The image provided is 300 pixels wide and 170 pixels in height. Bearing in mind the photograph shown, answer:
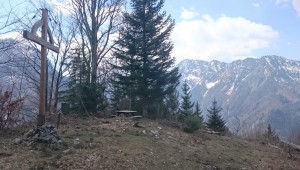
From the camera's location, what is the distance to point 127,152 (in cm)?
1105

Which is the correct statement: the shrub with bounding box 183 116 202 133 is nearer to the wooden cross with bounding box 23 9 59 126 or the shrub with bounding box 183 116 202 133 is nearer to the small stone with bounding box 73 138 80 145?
the small stone with bounding box 73 138 80 145

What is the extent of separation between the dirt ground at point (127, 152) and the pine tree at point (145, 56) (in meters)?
8.51

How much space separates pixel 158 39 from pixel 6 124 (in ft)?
51.7

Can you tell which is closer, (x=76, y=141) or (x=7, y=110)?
(x=76, y=141)

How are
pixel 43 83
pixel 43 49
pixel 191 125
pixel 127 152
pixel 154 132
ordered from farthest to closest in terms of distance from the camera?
pixel 191 125 < pixel 154 132 < pixel 43 49 < pixel 43 83 < pixel 127 152

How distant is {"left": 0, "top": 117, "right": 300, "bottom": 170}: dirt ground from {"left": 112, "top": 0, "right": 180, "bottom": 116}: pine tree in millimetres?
8512

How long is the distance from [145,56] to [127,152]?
15.3 m

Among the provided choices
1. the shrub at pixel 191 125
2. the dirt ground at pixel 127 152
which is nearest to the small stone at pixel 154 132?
the dirt ground at pixel 127 152

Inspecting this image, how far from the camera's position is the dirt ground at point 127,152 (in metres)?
9.25

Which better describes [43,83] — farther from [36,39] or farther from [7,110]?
[7,110]

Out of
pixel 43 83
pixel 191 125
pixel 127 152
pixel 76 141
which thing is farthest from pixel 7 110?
pixel 191 125

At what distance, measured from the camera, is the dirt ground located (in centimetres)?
925

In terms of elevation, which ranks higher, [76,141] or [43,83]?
[43,83]

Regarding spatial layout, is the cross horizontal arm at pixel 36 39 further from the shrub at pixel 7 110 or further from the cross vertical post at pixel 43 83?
the shrub at pixel 7 110
